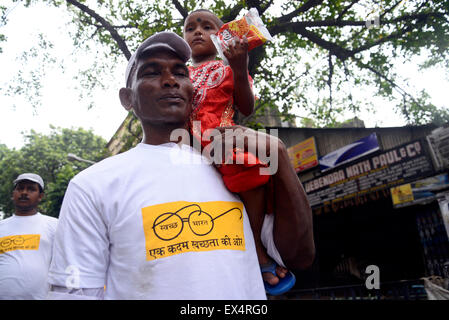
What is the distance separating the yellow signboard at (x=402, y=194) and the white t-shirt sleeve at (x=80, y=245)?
9652 mm

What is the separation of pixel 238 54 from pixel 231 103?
319mm

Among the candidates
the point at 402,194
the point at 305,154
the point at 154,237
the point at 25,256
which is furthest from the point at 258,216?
the point at 305,154

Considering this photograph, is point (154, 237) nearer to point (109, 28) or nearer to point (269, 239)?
point (269, 239)

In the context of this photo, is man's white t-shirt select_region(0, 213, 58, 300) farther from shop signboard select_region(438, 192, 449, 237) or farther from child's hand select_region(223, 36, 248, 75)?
shop signboard select_region(438, 192, 449, 237)

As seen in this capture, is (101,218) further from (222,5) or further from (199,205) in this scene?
(222,5)

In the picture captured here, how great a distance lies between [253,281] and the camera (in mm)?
1332

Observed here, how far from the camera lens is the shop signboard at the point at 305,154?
43.1 ft

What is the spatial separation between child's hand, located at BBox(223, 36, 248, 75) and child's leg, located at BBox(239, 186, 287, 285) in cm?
67

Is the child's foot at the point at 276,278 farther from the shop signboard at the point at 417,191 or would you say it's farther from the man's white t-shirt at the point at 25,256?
the shop signboard at the point at 417,191

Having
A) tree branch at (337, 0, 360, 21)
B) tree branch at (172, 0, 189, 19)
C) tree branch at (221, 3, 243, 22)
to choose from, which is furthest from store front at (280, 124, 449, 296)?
tree branch at (172, 0, 189, 19)

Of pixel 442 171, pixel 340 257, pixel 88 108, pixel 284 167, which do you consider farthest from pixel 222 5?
pixel 340 257

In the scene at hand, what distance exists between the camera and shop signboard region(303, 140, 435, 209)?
8.95 m

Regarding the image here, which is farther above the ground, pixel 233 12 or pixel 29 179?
pixel 233 12

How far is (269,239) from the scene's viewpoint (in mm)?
1490
